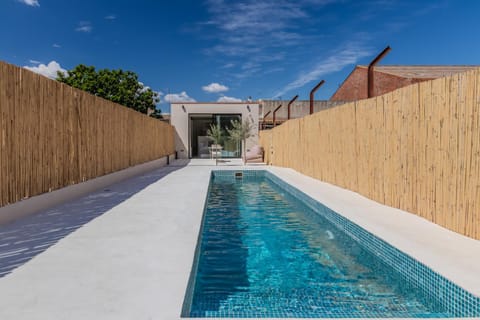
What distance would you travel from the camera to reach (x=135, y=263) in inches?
112

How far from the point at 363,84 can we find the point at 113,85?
835 inches

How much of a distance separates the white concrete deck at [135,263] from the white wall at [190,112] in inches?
630

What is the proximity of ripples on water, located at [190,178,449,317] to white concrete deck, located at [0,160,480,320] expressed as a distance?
1.07 feet

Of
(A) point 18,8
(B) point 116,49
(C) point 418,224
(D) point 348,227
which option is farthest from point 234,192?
(B) point 116,49

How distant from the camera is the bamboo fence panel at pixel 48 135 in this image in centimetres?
438

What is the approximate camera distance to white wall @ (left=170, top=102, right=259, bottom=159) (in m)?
20.7

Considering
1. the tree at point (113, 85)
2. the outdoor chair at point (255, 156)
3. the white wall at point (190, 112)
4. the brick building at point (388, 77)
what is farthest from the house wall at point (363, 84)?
the tree at point (113, 85)

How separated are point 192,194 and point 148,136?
22.7ft

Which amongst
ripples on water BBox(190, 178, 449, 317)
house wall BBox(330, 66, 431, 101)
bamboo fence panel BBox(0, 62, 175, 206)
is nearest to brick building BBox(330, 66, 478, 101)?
house wall BBox(330, 66, 431, 101)

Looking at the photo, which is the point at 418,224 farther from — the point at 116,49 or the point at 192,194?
the point at 116,49

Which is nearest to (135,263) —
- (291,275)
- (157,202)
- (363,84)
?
(291,275)

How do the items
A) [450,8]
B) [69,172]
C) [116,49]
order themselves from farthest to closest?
[116,49], [450,8], [69,172]

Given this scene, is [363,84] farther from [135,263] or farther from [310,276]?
[135,263]

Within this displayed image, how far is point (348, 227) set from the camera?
172 inches
